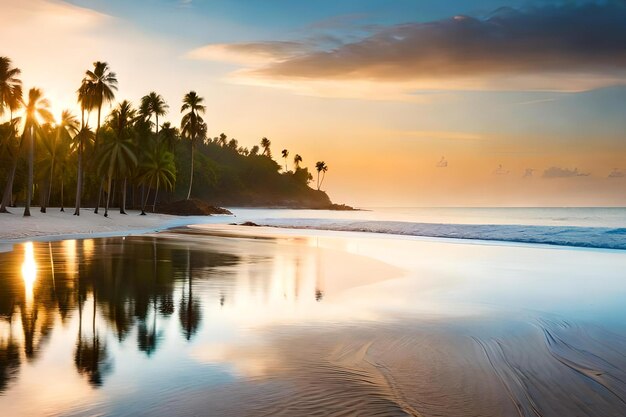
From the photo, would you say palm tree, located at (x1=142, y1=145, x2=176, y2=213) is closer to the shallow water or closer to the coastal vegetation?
the coastal vegetation

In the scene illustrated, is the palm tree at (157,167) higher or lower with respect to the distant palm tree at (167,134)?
lower

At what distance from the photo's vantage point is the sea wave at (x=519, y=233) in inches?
1242

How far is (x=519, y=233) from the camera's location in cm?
3759

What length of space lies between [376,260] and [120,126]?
150 feet

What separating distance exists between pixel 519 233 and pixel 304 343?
108ft

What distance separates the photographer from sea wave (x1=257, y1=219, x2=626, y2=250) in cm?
3155

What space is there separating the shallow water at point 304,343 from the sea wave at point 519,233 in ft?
55.6

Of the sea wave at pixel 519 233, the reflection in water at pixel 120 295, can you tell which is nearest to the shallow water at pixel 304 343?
the reflection in water at pixel 120 295

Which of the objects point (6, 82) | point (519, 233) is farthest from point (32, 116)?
point (519, 233)

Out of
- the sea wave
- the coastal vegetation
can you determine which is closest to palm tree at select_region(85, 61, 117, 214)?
the coastal vegetation

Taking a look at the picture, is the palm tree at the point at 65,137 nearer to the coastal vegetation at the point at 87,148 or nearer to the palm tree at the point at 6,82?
the coastal vegetation at the point at 87,148

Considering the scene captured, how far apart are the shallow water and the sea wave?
17.0 metres

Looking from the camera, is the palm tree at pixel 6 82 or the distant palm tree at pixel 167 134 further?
the distant palm tree at pixel 167 134

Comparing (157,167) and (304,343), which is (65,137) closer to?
(157,167)
